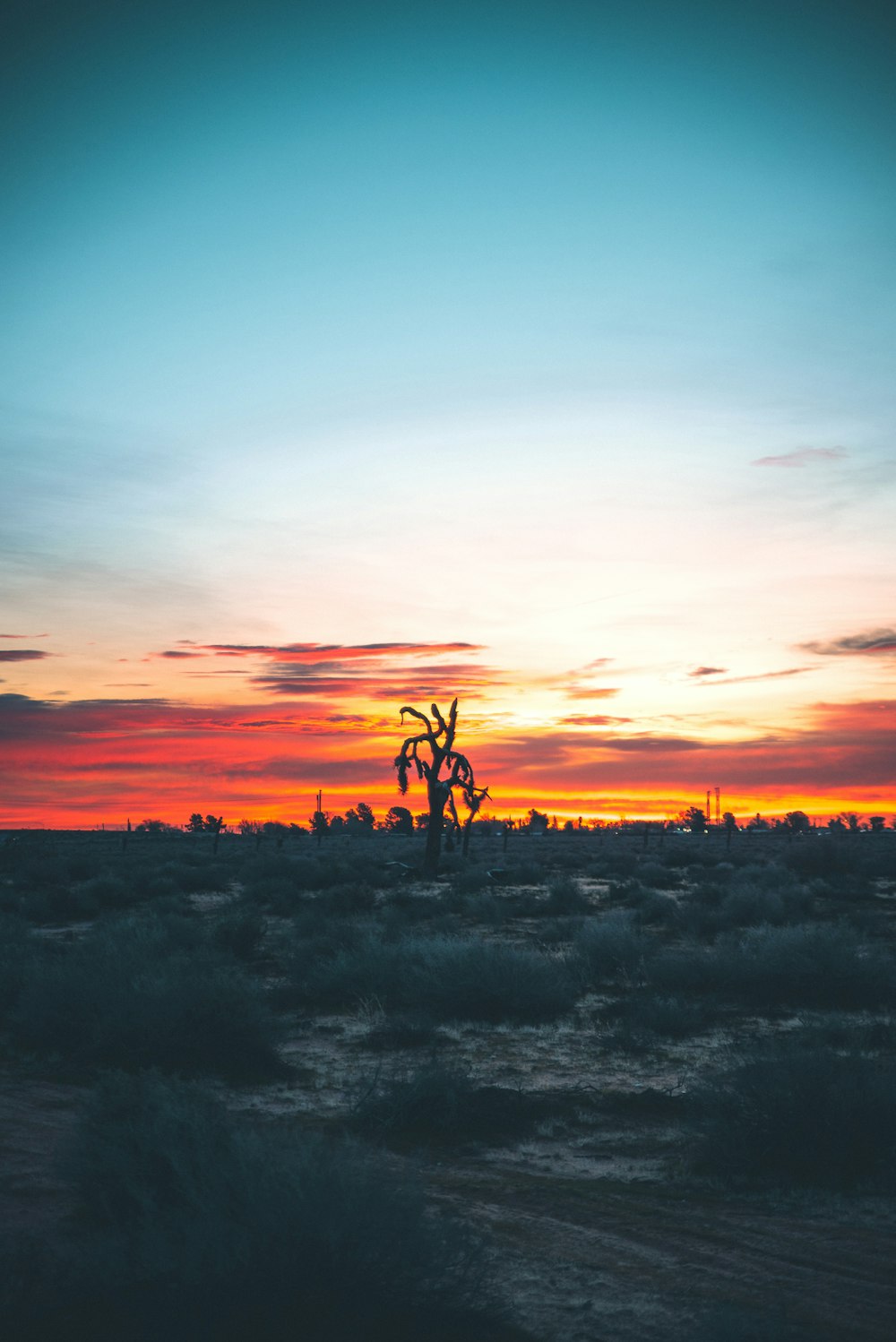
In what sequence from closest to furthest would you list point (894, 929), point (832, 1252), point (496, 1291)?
point (496, 1291), point (832, 1252), point (894, 929)

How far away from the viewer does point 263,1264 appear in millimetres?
4496

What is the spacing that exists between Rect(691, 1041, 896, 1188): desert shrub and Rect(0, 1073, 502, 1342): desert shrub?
336cm

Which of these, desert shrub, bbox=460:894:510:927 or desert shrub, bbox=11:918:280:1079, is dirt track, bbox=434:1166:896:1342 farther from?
desert shrub, bbox=460:894:510:927

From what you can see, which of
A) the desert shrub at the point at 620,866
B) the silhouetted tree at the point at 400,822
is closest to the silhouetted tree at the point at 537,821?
the silhouetted tree at the point at 400,822

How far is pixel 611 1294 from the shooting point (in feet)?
18.0

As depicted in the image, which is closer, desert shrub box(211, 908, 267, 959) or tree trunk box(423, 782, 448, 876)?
desert shrub box(211, 908, 267, 959)

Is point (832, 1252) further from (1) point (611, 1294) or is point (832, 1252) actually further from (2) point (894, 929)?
(2) point (894, 929)

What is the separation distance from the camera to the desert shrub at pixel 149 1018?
1045cm

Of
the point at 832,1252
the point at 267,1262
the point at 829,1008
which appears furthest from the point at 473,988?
the point at 267,1262

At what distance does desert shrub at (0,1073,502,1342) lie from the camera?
434cm

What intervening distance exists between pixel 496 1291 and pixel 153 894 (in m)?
27.5

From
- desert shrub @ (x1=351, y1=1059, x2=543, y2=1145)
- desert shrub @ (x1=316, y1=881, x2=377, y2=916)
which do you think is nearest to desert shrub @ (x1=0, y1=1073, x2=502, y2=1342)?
desert shrub @ (x1=351, y1=1059, x2=543, y2=1145)

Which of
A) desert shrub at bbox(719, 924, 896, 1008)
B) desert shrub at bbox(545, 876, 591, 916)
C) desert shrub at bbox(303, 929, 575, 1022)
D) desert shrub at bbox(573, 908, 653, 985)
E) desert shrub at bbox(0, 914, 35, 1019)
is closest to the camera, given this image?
desert shrub at bbox(0, 914, 35, 1019)

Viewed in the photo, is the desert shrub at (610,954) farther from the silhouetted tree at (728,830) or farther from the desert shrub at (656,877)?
the silhouetted tree at (728,830)
